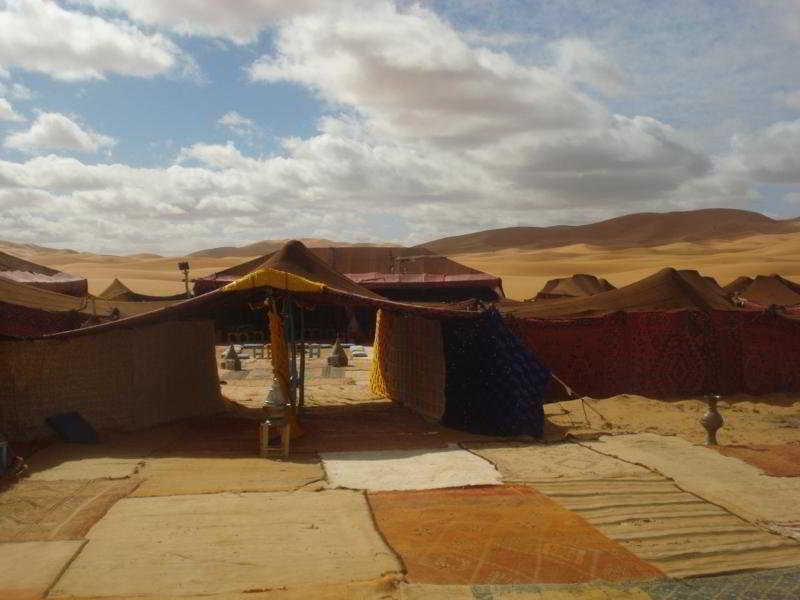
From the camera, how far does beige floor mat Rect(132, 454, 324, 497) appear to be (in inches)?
302

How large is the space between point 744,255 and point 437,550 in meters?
63.8

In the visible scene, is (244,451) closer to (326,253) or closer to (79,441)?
(79,441)

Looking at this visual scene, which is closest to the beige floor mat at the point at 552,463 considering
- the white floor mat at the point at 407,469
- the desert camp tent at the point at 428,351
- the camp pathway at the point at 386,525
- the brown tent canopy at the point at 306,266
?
the camp pathway at the point at 386,525

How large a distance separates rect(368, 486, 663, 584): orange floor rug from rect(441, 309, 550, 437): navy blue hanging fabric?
270cm

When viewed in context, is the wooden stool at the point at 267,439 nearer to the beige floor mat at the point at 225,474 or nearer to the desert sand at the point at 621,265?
the beige floor mat at the point at 225,474

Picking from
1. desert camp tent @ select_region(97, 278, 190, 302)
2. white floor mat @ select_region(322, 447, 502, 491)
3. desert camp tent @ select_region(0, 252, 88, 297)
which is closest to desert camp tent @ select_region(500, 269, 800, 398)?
white floor mat @ select_region(322, 447, 502, 491)

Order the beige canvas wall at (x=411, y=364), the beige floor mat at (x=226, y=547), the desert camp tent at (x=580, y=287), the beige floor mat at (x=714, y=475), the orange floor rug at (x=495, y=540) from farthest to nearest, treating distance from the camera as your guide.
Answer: the desert camp tent at (x=580, y=287) → the beige canvas wall at (x=411, y=364) → the beige floor mat at (x=714, y=475) → the orange floor rug at (x=495, y=540) → the beige floor mat at (x=226, y=547)

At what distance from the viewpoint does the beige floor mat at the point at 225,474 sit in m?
7.68

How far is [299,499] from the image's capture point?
7.34m

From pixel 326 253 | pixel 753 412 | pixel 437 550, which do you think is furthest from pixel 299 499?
pixel 326 253

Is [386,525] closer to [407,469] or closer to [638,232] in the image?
[407,469]

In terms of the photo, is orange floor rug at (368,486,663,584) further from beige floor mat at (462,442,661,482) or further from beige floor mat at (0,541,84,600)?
beige floor mat at (0,541,84,600)

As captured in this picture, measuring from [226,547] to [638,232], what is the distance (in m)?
105

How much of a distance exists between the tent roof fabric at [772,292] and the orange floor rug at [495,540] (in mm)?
17163
